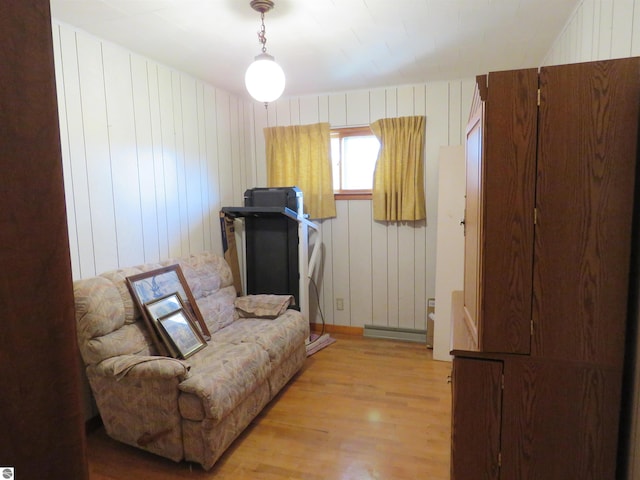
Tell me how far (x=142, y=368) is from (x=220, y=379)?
15.7 inches

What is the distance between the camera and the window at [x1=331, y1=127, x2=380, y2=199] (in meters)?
3.76

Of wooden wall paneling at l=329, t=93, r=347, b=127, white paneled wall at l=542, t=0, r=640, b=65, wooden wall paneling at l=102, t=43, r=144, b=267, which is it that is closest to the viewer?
white paneled wall at l=542, t=0, r=640, b=65

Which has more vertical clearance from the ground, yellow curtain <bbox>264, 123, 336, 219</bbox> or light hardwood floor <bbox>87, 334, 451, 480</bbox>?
yellow curtain <bbox>264, 123, 336, 219</bbox>

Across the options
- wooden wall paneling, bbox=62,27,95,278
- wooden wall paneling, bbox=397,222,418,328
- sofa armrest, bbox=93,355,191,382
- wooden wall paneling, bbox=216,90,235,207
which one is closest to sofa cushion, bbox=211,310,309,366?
sofa armrest, bbox=93,355,191,382

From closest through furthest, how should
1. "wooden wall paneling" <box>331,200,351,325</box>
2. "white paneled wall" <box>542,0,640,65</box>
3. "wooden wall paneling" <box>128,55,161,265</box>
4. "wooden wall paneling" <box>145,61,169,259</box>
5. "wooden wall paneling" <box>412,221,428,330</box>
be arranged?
1. "white paneled wall" <box>542,0,640,65</box>
2. "wooden wall paneling" <box>128,55,161,265</box>
3. "wooden wall paneling" <box>145,61,169,259</box>
4. "wooden wall paneling" <box>412,221,428,330</box>
5. "wooden wall paneling" <box>331,200,351,325</box>

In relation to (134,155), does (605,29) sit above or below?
above

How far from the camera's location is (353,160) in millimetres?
3826

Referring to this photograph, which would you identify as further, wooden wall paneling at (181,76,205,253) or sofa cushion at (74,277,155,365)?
wooden wall paneling at (181,76,205,253)

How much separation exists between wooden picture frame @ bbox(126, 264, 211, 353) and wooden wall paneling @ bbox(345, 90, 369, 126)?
2.22m

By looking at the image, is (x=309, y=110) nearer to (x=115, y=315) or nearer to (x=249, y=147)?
(x=249, y=147)

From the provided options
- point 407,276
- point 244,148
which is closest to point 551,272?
point 407,276

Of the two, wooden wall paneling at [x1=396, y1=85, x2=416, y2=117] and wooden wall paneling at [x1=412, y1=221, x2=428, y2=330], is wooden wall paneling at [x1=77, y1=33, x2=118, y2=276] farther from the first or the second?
wooden wall paneling at [x1=412, y1=221, x2=428, y2=330]

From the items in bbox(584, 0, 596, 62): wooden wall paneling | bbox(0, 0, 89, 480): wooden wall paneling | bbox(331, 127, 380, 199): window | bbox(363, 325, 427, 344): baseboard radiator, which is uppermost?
bbox(584, 0, 596, 62): wooden wall paneling

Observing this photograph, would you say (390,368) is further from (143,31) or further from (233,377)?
(143,31)
